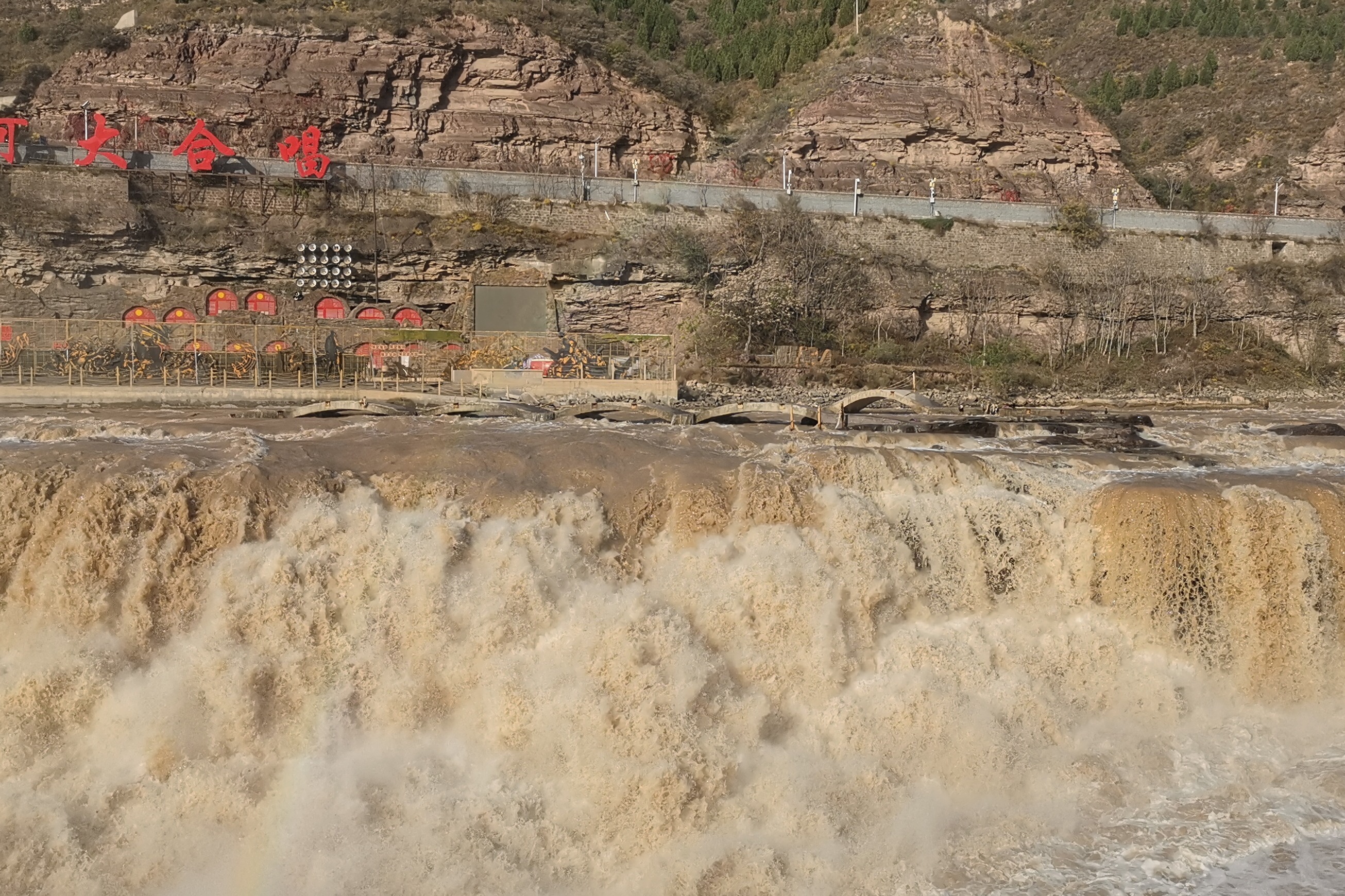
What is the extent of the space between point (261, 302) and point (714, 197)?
48.1ft

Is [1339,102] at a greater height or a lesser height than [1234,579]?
greater

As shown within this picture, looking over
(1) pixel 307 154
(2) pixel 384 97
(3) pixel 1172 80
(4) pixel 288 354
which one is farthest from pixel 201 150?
(3) pixel 1172 80

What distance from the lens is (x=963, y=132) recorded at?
4166 cm

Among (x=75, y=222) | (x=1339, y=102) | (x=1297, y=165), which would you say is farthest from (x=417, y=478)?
(x=1339, y=102)

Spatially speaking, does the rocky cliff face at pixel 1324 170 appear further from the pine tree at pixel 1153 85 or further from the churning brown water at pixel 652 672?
the churning brown water at pixel 652 672

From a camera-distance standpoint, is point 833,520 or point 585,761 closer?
point 585,761

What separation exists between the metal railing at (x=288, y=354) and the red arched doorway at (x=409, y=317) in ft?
8.09

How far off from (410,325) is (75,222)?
918 cm

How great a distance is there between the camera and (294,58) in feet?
128

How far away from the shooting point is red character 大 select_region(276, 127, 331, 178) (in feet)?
105

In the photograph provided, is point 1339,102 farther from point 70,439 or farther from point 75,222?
point 70,439

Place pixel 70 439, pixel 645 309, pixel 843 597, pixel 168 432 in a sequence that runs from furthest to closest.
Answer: pixel 645 309, pixel 168 432, pixel 70 439, pixel 843 597

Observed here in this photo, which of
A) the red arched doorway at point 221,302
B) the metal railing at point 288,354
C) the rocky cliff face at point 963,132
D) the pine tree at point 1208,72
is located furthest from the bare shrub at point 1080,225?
the pine tree at point 1208,72

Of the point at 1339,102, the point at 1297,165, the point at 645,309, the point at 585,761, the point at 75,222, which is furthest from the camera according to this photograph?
the point at 1339,102
